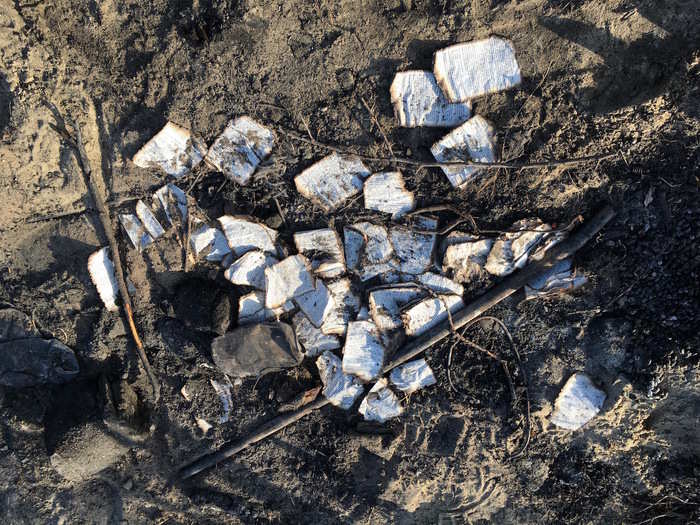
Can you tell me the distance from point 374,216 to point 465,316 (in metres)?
1.06

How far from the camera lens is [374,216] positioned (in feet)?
11.1

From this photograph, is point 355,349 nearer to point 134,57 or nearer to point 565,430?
point 565,430

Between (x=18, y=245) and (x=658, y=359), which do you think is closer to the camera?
(x=658, y=359)

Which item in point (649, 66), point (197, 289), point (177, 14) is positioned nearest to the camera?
point (649, 66)

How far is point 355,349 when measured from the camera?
356cm

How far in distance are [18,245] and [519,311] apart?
13.7 ft

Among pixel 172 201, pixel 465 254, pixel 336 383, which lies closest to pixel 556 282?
pixel 465 254

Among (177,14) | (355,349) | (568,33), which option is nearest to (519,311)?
(355,349)

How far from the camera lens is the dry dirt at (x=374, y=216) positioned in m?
3.03

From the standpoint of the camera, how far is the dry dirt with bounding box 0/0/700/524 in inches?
119

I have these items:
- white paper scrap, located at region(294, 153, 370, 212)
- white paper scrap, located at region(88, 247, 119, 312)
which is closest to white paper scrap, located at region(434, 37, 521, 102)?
white paper scrap, located at region(294, 153, 370, 212)

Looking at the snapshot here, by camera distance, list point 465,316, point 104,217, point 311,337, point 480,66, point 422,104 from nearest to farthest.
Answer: point 480,66, point 422,104, point 465,316, point 104,217, point 311,337

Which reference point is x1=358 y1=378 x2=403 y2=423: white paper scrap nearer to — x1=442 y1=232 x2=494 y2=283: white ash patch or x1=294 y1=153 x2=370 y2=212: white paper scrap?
x1=442 y1=232 x2=494 y2=283: white ash patch

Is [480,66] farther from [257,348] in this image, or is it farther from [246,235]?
[257,348]
